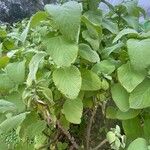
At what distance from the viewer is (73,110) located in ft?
3.63

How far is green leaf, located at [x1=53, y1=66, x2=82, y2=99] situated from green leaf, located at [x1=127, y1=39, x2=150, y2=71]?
0.44 ft

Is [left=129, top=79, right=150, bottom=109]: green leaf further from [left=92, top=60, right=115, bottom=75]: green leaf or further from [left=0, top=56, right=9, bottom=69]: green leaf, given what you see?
[left=0, top=56, right=9, bottom=69]: green leaf

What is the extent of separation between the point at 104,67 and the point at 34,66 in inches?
7.7

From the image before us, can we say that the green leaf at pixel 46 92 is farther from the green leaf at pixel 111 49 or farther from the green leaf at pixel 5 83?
the green leaf at pixel 111 49

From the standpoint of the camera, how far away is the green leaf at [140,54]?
1.02 m

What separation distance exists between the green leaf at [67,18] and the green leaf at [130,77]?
0.15m

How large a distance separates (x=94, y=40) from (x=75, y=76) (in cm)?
15

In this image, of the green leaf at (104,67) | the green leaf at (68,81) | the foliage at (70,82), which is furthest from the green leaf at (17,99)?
the green leaf at (104,67)

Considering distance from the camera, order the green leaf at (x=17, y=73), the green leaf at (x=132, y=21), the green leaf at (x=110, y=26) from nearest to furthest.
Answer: the green leaf at (x=17, y=73), the green leaf at (x=110, y=26), the green leaf at (x=132, y=21)

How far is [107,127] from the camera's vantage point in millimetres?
1387

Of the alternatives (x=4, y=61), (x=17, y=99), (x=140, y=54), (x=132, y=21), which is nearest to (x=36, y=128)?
(x=17, y=99)

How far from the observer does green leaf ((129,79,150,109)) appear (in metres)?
1.05

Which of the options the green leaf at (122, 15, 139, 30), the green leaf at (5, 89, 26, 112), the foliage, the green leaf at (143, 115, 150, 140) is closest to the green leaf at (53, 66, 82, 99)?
the foliage

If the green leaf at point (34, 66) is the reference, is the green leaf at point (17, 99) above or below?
below
